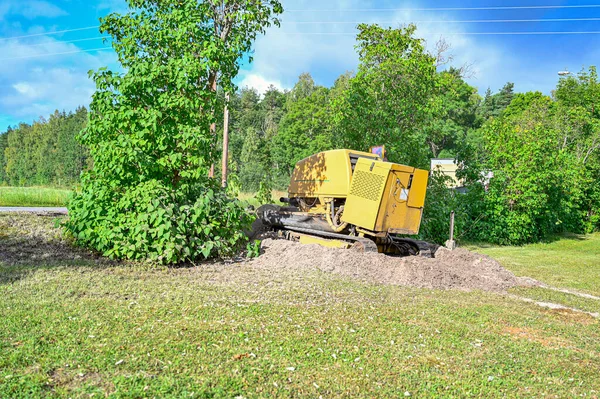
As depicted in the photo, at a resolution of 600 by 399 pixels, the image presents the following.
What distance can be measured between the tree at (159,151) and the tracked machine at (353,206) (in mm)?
2273

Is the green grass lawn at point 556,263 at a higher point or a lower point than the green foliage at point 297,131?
lower

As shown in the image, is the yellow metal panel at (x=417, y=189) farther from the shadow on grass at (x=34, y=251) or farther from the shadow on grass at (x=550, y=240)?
the shadow on grass at (x=550, y=240)

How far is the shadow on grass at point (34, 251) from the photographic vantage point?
288 inches

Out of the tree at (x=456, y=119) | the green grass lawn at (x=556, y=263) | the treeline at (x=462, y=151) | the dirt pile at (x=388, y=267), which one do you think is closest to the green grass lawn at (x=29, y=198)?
the treeline at (x=462, y=151)

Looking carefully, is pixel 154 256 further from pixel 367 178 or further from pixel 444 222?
pixel 444 222

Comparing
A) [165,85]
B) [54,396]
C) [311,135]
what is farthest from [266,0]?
[311,135]

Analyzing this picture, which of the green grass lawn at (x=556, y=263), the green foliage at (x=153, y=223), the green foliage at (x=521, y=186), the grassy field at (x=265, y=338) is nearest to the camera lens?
the grassy field at (x=265, y=338)

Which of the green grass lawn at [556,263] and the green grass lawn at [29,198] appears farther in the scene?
the green grass lawn at [29,198]

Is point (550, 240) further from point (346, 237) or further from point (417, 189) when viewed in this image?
point (346, 237)

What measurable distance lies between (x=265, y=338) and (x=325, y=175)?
6.85m

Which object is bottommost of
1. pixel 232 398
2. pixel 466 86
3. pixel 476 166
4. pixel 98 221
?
pixel 232 398

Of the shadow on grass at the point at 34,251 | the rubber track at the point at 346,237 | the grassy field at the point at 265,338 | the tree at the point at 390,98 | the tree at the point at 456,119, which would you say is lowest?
the grassy field at the point at 265,338

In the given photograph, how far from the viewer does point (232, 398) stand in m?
A: 3.63

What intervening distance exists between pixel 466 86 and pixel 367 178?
158 ft
